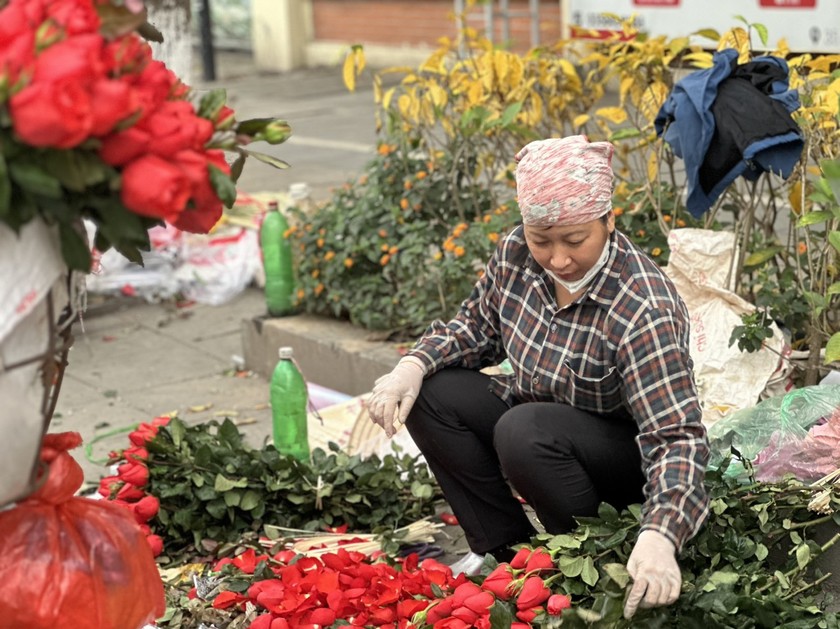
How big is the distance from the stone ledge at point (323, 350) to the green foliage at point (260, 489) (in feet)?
3.37

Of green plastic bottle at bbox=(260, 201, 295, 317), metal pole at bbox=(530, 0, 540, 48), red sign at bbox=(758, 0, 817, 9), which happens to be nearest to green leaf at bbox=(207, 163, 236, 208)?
green plastic bottle at bbox=(260, 201, 295, 317)

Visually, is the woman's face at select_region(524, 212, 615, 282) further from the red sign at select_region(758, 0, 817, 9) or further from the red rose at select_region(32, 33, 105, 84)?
the red sign at select_region(758, 0, 817, 9)

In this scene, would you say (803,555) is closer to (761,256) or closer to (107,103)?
(761,256)

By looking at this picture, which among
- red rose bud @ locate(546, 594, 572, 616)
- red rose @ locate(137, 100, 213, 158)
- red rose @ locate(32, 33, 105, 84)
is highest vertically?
red rose @ locate(32, 33, 105, 84)

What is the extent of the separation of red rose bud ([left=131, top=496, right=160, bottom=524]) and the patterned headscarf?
4.46 ft

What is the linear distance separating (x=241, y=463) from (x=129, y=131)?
201cm

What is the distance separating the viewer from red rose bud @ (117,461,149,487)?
367 centimetres

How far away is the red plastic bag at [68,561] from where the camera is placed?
2.12 meters

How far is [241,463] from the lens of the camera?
3.78m

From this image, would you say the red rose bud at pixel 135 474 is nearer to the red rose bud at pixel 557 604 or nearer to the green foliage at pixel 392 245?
the red rose bud at pixel 557 604

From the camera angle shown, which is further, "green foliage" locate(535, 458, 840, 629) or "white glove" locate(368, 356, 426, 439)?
"white glove" locate(368, 356, 426, 439)

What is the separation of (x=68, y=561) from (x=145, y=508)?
145 centimetres

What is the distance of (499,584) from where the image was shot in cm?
282

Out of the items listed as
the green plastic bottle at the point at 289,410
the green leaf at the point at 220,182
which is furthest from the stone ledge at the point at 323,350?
the green leaf at the point at 220,182
